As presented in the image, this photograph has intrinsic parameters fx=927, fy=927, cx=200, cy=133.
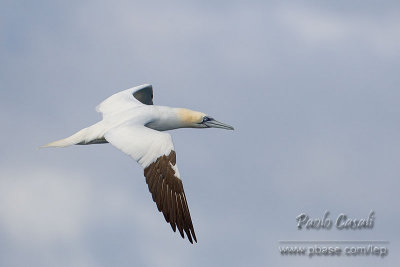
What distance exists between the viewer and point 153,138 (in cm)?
1736

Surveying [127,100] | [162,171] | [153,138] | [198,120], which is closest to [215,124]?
[198,120]

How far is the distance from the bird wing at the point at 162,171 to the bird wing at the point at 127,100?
2953 mm

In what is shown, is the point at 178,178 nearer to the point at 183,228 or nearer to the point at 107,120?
the point at 183,228

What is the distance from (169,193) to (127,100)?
4800 millimetres

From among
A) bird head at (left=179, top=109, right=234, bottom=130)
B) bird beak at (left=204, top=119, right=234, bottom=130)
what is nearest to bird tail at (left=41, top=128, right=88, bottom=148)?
bird head at (left=179, top=109, right=234, bottom=130)

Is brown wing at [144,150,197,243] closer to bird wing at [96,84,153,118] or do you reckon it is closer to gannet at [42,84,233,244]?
gannet at [42,84,233,244]

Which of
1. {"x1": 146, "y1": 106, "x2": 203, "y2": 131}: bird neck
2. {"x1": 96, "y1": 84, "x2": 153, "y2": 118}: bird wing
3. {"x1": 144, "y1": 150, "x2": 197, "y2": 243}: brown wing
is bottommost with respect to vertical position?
{"x1": 144, "y1": 150, "x2": 197, "y2": 243}: brown wing

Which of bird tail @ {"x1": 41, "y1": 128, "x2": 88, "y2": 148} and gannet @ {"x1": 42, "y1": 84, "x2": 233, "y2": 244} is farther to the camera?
bird tail @ {"x1": 41, "y1": 128, "x2": 88, "y2": 148}

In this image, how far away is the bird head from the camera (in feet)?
66.9

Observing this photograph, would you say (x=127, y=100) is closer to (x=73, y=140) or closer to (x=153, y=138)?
(x=73, y=140)

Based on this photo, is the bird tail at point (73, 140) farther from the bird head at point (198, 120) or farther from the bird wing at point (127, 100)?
the bird head at point (198, 120)

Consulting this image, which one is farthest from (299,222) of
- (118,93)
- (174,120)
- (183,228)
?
(118,93)

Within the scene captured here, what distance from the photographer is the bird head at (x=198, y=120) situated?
20406mm

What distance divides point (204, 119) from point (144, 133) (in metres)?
3.38
